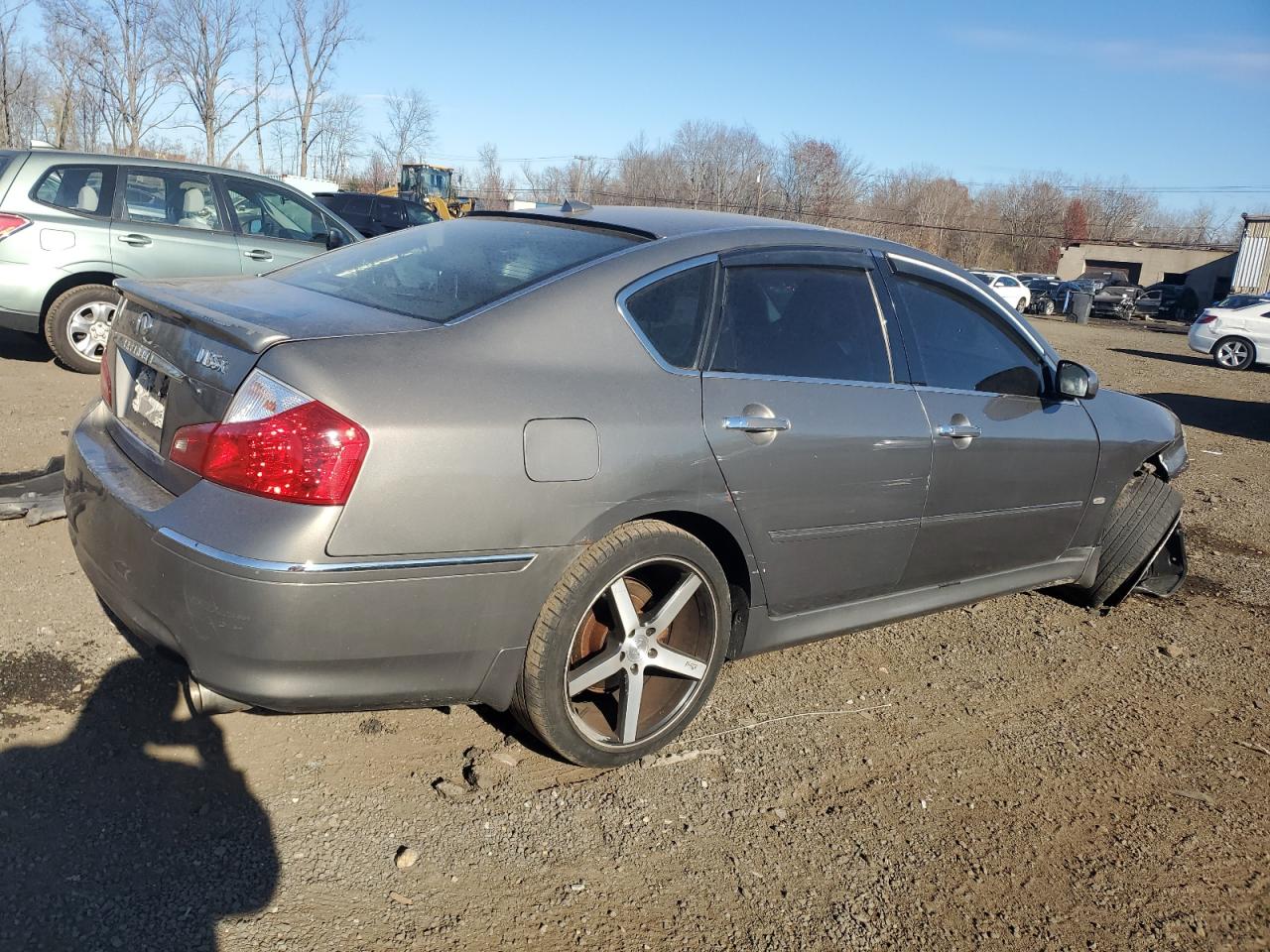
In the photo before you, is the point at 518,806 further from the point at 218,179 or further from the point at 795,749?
the point at 218,179

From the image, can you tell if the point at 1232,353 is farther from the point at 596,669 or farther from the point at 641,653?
the point at 596,669

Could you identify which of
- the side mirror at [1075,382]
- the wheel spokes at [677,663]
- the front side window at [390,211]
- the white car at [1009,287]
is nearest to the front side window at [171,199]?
the wheel spokes at [677,663]

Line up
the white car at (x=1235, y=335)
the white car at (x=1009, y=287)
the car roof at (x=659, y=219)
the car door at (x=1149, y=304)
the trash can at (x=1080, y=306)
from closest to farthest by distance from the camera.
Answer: the car roof at (x=659, y=219) → the white car at (x=1235, y=335) → the white car at (x=1009, y=287) → the trash can at (x=1080, y=306) → the car door at (x=1149, y=304)

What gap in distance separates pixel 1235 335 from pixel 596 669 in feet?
69.3

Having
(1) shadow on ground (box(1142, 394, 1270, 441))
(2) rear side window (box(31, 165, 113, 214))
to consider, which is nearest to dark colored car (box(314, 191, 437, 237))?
(2) rear side window (box(31, 165, 113, 214))

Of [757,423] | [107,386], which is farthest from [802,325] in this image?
[107,386]

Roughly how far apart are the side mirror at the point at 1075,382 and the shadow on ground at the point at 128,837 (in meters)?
3.32

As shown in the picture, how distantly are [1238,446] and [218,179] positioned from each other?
998 centimetres

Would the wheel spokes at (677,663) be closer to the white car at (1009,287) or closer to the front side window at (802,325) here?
the front side window at (802,325)

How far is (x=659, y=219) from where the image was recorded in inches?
134

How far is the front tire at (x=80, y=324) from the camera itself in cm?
743

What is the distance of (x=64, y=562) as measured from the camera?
13.3 feet

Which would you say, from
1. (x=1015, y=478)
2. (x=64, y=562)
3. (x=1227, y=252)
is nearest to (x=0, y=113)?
(x=64, y=562)

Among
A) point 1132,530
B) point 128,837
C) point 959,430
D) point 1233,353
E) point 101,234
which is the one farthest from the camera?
point 1233,353
